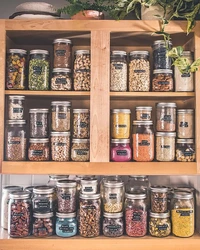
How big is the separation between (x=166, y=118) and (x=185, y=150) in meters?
0.18

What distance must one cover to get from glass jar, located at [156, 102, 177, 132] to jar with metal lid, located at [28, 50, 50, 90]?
57cm

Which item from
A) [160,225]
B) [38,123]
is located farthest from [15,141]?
[160,225]

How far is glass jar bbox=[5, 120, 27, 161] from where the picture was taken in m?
1.73

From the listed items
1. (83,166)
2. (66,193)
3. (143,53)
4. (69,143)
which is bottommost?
(66,193)

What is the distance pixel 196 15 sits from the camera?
5.85 feet

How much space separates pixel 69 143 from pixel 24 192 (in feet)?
1.12

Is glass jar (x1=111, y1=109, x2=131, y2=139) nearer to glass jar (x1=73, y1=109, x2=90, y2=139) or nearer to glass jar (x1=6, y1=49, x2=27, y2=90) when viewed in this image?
glass jar (x1=73, y1=109, x2=90, y2=139)

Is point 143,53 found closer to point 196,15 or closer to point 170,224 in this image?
point 196,15

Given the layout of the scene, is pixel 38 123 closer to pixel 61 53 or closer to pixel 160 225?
pixel 61 53

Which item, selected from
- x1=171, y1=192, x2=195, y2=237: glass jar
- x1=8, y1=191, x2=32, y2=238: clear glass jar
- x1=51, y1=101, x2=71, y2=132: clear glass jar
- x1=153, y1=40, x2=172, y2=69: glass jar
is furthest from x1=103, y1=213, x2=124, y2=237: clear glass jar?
x1=153, y1=40, x2=172, y2=69: glass jar

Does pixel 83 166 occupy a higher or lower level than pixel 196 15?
lower

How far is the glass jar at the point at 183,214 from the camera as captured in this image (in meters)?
1.77

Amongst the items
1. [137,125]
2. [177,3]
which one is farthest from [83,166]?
[177,3]

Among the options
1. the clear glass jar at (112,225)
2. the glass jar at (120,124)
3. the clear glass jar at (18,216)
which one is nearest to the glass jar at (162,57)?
the glass jar at (120,124)
